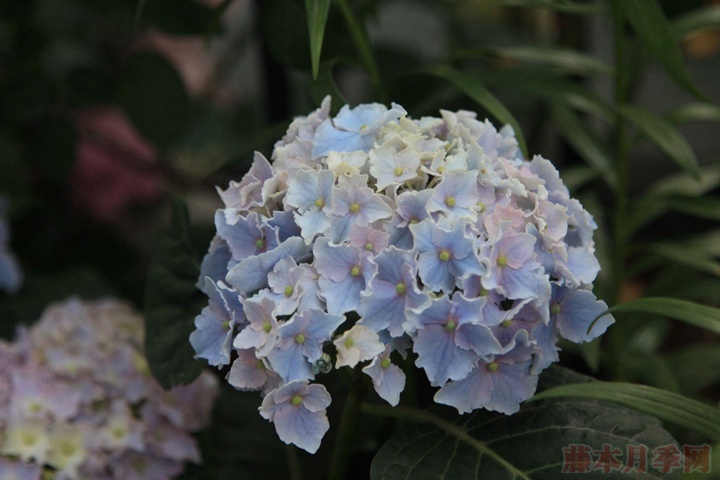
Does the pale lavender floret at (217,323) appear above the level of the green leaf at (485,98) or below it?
below

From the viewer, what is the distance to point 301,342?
2.15 feet

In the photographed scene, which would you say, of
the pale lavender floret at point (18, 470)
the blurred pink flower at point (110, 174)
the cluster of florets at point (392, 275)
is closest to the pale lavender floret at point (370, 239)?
the cluster of florets at point (392, 275)

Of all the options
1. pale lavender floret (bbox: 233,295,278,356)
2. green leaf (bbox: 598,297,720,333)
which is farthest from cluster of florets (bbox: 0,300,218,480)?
green leaf (bbox: 598,297,720,333)

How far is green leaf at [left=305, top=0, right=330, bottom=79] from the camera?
29.4 inches

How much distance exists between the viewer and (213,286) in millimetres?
717

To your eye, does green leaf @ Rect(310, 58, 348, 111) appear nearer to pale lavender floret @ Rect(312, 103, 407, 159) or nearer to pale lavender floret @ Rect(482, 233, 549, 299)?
pale lavender floret @ Rect(312, 103, 407, 159)

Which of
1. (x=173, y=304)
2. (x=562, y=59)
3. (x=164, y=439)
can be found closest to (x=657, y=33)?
(x=562, y=59)

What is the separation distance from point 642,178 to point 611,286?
1.18m

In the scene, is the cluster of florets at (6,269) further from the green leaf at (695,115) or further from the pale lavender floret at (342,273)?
the green leaf at (695,115)

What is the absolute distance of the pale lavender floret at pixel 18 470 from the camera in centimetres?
84

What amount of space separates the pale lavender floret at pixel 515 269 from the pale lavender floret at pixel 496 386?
57 mm

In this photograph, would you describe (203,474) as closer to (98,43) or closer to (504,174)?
(504,174)

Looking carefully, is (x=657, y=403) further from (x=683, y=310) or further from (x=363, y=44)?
(x=363, y=44)

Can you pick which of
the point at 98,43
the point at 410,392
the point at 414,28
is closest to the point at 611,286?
the point at 410,392
